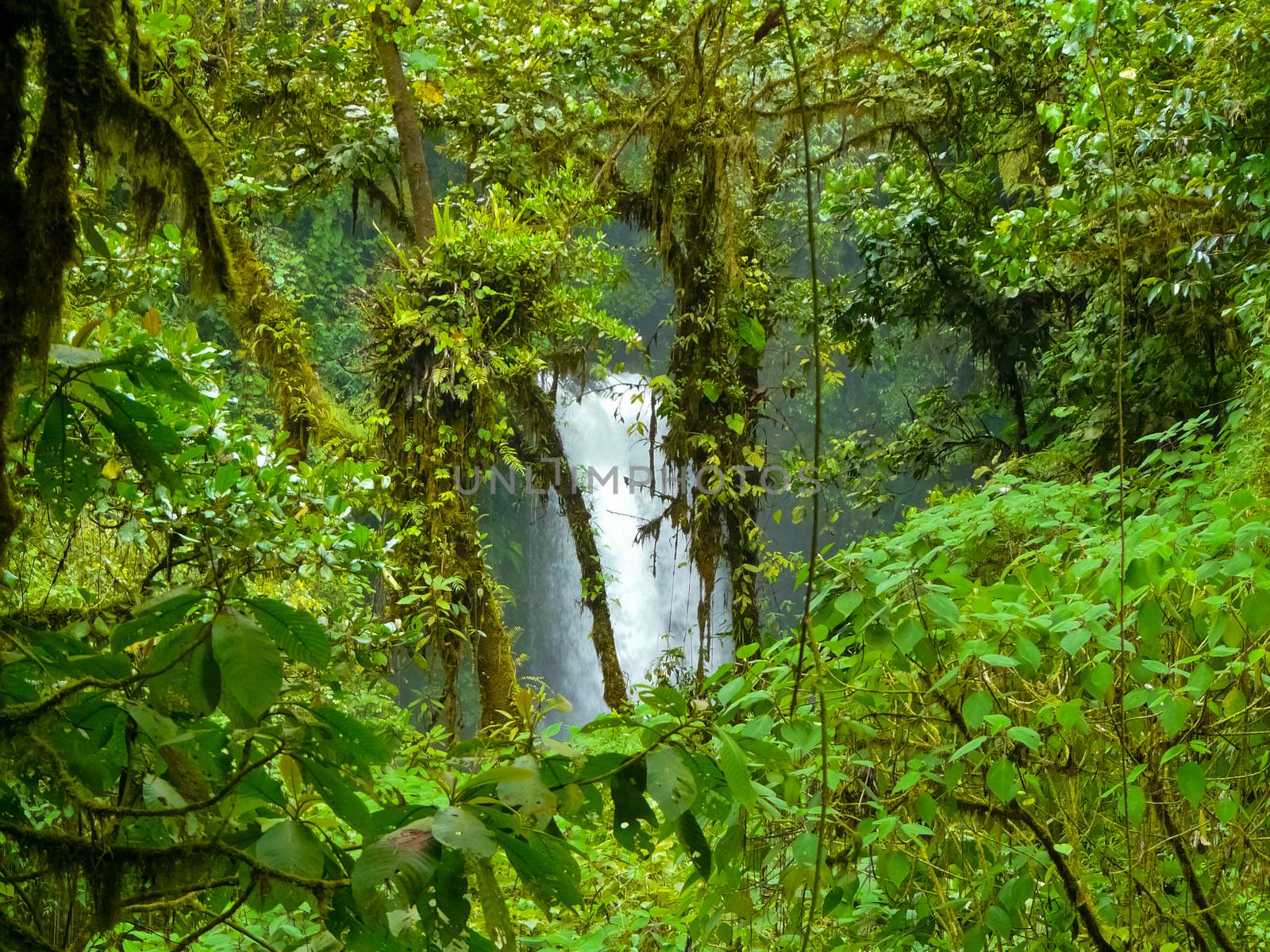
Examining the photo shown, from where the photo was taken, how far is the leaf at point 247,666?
0.64 meters

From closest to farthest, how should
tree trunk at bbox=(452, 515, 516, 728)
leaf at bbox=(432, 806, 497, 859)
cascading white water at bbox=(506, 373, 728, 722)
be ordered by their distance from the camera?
leaf at bbox=(432, 806, 497, 859)
tree trunk at bbox=(452, 515, 516, 728)
cascading white water at bbox=(506, 373, 728, 722)

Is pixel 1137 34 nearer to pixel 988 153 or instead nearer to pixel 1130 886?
pixel 988 153

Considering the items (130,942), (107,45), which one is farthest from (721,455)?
(107,45)

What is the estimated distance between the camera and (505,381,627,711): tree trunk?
5.33 m

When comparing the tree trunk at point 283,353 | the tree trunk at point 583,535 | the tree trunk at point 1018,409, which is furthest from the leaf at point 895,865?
the tree trunk at point 1018,409

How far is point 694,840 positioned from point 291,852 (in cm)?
28

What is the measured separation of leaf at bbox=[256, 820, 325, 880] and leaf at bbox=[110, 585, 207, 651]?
191 millimetres

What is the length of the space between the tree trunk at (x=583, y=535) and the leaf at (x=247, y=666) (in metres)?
4.58

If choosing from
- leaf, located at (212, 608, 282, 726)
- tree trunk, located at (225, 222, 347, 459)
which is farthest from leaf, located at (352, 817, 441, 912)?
tree trunk, located at (225, 222, 347, 459)

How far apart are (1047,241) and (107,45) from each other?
3273 mm

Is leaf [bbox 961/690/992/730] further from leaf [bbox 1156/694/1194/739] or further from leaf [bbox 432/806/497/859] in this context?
leaf [bbox 432/806/497/859]

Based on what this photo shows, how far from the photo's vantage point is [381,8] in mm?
4051

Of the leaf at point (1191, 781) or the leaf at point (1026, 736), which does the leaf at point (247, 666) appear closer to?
the leaf at point (1026, 736)

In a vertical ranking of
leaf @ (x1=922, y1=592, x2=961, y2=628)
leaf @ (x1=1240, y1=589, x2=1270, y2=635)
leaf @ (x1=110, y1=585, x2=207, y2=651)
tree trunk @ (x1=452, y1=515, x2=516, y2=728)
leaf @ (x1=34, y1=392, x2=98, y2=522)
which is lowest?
leaf @ (x1=110, y1=585, x2=207, y2=651)
